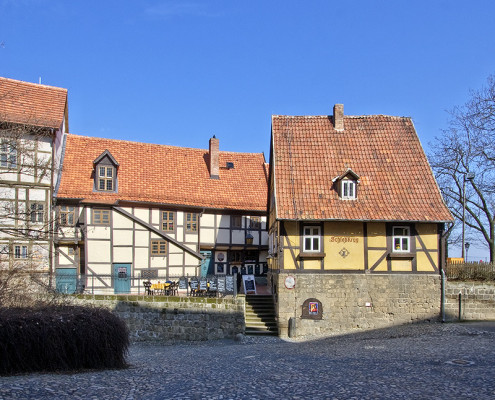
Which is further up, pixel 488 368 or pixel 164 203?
pixel 164 203

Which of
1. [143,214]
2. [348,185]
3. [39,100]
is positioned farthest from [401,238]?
[39,100]

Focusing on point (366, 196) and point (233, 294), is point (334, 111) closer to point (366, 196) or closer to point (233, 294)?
point (366, 196)

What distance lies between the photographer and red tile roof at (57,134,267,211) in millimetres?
28438

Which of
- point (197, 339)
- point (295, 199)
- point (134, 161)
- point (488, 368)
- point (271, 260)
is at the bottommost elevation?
point (197, 339)

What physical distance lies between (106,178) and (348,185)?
13.5 m

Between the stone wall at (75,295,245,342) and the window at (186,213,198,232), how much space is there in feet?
29.2

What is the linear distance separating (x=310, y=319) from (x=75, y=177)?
1494 cm

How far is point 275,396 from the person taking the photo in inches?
339

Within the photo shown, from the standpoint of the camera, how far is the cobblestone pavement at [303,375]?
347 inches

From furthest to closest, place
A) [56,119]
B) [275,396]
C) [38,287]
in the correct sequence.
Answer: [56,119] → [38,287] → [275,396]

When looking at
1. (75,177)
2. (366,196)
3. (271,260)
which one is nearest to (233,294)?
Result: (271,260)

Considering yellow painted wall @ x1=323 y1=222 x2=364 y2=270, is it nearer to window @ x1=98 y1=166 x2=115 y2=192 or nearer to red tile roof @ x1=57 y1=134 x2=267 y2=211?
red tile roof @ x1=57 y1=134 x2=267 y2=211

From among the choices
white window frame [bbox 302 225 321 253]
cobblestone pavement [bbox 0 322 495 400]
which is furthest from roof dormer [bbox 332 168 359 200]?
cobblestone pavement [bbox 0 322 495 400]

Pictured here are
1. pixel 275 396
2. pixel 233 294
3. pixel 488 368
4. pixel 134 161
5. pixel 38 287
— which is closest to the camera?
pixel 275 396
